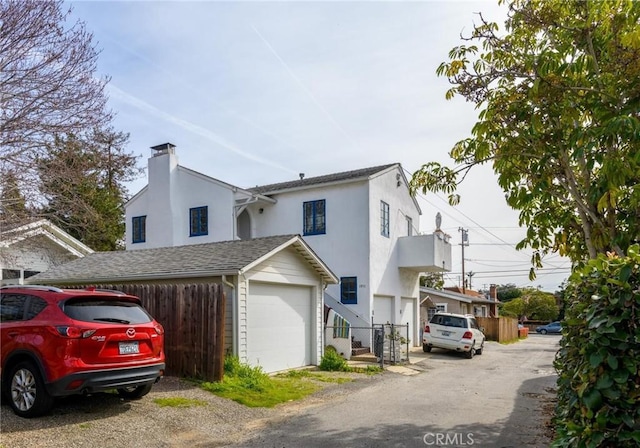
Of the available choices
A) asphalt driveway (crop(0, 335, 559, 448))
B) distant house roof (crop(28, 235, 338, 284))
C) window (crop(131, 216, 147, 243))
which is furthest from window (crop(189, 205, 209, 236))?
asphalt driveway (crop(0, 335, 559, 448))

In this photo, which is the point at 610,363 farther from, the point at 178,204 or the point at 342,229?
the point at 178,204

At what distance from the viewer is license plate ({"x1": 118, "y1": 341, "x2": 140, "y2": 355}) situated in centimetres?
765

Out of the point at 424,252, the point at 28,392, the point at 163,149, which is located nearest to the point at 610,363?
the point at 28,392

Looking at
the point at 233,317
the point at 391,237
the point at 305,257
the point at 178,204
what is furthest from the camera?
the point at 178,204

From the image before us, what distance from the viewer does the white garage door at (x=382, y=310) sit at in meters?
20.5

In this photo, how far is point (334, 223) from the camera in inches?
810

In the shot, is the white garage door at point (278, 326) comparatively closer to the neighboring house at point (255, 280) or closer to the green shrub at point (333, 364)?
the neighboring house at point (255, 280)

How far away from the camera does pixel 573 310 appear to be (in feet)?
16.7

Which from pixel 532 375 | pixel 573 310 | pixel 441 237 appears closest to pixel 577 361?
pixel 573 310

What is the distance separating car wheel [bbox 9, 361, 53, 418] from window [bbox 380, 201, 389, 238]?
15165 millimetres

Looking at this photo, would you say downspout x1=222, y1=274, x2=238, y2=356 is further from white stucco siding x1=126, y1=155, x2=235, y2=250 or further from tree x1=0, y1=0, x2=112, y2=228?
white stucco siding x1=126, y1=155, x2=235, y2=250

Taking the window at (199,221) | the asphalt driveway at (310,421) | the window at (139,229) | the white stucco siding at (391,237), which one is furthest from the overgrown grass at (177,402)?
the window at (139,229)

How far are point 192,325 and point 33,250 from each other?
15.5ft

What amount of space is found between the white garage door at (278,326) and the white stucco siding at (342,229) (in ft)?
16.4
